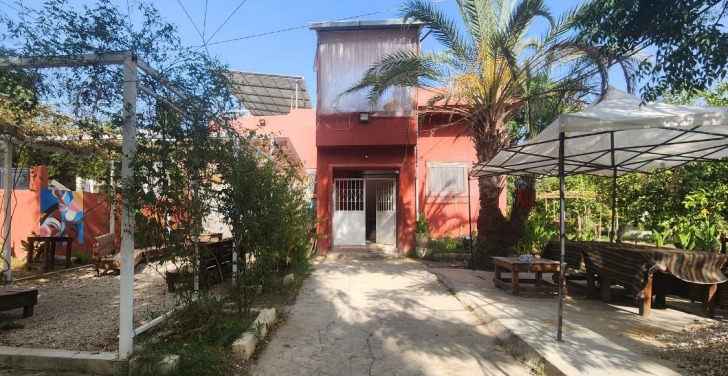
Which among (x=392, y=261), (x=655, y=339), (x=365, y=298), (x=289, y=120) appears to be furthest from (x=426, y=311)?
(x=289, y=120)

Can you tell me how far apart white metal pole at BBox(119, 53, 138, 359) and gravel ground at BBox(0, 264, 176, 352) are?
1.84 feet

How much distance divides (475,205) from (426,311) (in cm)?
705

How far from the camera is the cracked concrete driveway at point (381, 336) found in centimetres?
380

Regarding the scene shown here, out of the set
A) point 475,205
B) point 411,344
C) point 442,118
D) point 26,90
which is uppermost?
point 442,118

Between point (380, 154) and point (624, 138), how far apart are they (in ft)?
20.3

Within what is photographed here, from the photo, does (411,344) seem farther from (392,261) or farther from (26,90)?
(392,261)

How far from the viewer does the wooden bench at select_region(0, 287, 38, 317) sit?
4.78 meters

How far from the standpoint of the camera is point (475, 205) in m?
12.1

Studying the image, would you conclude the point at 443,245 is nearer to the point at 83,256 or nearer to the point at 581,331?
the point at 581,331

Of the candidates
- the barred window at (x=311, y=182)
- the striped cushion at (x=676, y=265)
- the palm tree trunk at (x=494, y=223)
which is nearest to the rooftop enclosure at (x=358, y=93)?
the palm tree trunk at (x=494, y=223)

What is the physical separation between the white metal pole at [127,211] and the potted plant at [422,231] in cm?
825

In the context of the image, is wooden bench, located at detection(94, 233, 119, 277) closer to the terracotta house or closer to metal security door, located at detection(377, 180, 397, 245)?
the terracotta house

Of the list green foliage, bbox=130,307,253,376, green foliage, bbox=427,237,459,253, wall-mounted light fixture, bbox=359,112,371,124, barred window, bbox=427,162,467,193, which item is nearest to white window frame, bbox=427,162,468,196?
barred window, bbox=427,162,467,193

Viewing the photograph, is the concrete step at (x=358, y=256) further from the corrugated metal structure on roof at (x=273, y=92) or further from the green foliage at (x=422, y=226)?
the corrugated metal structure on roof at (x=273, y=92)
